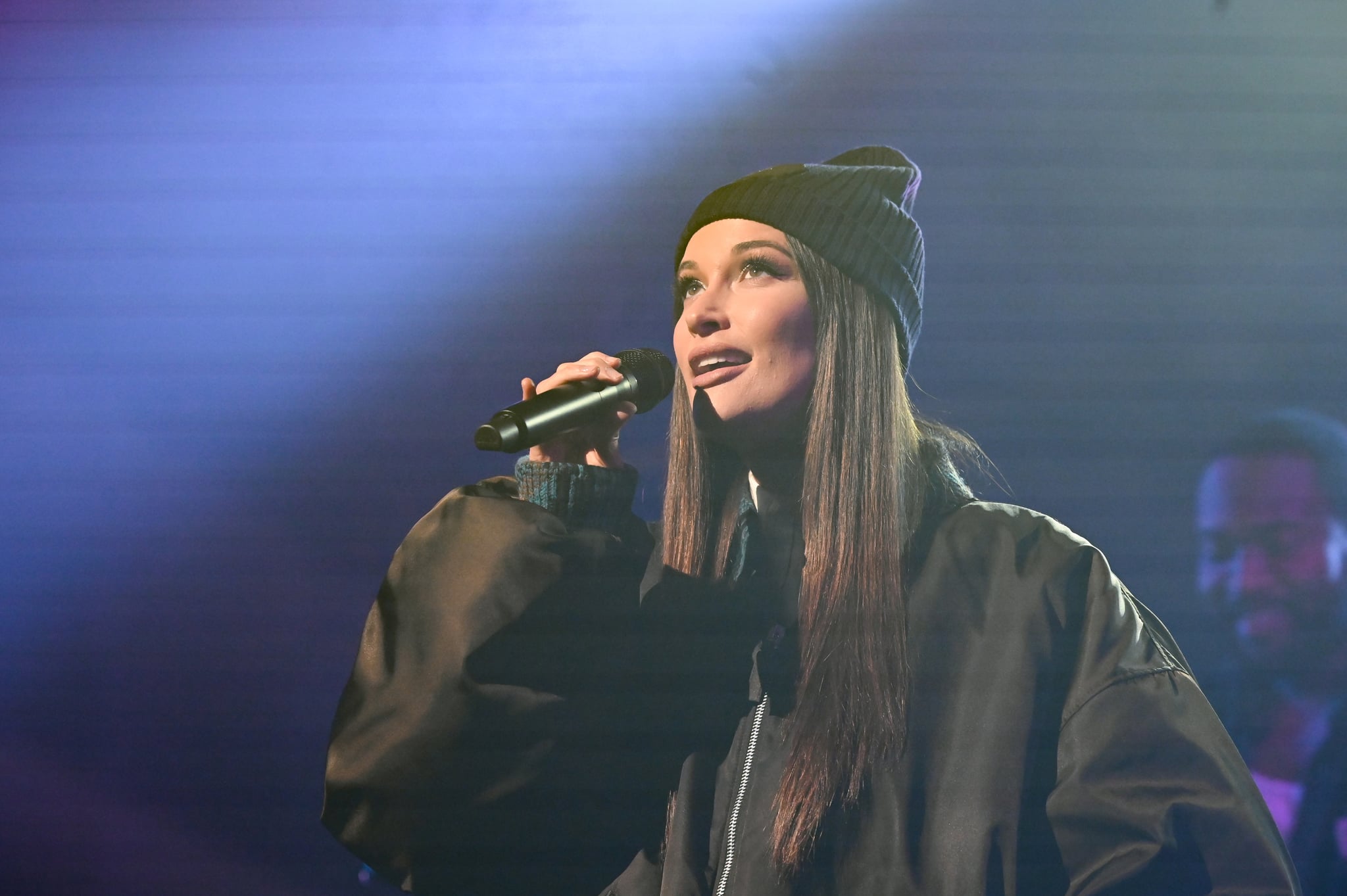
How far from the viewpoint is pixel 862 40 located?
192 centimetres

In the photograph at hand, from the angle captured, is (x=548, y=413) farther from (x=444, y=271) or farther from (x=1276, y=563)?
(x=1276, y=563)

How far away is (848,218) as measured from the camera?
1342mm

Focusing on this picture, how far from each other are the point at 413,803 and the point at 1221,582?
1.49 m

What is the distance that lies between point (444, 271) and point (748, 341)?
0.84 metres

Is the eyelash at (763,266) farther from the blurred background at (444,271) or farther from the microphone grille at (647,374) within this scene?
the blurred background at (444,271)

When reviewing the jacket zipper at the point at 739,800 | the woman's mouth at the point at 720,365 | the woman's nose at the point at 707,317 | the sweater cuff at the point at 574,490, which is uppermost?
the woman's nose at the point at 707,317

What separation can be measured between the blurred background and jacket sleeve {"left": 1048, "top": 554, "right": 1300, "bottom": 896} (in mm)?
718

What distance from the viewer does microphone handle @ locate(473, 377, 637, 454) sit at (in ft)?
3.57

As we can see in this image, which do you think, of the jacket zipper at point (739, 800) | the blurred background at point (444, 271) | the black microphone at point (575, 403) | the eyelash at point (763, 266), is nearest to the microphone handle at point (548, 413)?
the black microphone at point (575, 403)

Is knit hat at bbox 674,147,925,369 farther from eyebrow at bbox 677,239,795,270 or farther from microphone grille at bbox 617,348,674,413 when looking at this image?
microphone grille at bbox 617,348,674,413

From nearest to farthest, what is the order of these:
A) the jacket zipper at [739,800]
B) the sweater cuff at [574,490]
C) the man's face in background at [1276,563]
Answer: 1. the jacket zipper at [739,800]
2. the sweater cuff at [574,490]
3. the man's face in background at [1276,563]

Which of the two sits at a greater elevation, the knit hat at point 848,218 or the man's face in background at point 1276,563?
the knit hat at point 848,218

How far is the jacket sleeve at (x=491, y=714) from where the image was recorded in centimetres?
118

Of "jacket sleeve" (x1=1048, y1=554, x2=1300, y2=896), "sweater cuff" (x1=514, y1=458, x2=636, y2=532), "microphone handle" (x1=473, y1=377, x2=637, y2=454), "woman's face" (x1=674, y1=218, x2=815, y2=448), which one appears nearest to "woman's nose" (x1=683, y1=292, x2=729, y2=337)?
"woman's face" (x1=674, y1=218, x2=815, y2=448)
